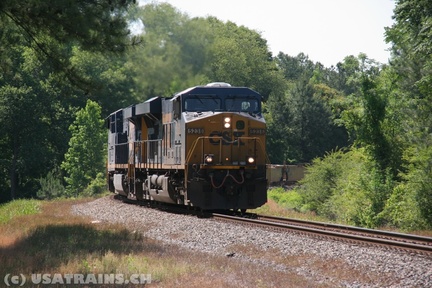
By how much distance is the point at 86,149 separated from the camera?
163 ft

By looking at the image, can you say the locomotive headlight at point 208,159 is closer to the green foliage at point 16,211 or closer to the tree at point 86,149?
the green foliage at point 16,211

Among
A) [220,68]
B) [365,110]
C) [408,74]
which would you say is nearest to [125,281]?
[365,110]

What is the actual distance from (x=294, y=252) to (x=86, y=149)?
37888mm

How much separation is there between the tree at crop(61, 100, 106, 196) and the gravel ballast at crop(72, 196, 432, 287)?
30.1m

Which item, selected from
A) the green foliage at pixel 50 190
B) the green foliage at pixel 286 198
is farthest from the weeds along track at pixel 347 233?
the green foliage at pixel 50 190

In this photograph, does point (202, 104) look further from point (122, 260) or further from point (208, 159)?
point (122, 260)

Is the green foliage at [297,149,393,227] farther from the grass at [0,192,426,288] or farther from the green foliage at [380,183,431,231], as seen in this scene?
the grass at [0,192,426,288]

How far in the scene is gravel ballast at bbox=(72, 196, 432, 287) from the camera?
35.8 ft

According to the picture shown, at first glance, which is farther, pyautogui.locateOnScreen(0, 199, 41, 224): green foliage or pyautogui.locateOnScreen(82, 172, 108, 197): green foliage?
pyautogui.locateOnScreen(82, 172, 108, 197): green foliage

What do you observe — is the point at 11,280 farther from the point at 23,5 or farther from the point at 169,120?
the point at 169,120

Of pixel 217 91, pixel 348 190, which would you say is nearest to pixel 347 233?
pixel 217 91

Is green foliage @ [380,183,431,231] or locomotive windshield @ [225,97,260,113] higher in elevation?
locomotive windshield @ [225,97,260,113]

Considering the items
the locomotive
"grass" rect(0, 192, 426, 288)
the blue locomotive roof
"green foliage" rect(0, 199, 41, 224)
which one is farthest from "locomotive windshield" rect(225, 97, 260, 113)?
"green foliage" rect(0, 199, 41, 224)

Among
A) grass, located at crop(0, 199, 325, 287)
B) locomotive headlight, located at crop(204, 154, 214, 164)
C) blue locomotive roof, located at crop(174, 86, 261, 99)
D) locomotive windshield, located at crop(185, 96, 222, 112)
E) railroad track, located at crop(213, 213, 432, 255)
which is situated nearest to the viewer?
grass, located at crop(0, 199, 325, 287)
